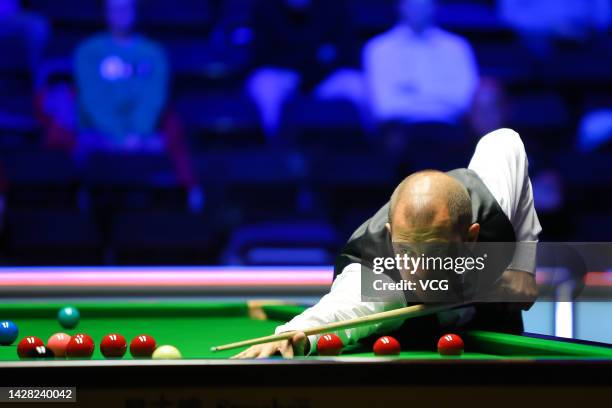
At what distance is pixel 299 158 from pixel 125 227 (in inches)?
44.6

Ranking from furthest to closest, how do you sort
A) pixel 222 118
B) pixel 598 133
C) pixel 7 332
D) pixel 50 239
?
pixel 598 133, pixel 222 118, pixel 50 239, pixel 7 332

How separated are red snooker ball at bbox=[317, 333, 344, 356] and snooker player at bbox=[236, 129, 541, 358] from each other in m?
0.03

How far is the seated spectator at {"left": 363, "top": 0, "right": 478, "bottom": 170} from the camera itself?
5637 millimetres

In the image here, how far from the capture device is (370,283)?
6.49ft

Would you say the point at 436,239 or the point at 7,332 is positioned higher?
the point at 436,239

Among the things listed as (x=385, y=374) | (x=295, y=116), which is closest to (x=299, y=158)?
(x=295, y=116)

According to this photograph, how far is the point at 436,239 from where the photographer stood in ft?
6.18

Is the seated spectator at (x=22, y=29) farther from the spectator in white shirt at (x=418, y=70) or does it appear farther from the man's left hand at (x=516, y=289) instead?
the man's left hand at (x=516, y=289)

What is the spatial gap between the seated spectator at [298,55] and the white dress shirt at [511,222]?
127 inches

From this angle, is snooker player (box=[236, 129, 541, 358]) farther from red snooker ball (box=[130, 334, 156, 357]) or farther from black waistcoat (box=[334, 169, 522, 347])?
red snooker ball (box=[130, 334, 156, 357])

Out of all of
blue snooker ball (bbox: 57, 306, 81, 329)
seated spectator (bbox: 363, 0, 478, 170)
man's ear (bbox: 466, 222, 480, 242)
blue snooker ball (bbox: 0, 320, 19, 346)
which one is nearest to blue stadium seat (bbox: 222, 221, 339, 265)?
seated spectator (bbox: 363, 0, 478, 170)

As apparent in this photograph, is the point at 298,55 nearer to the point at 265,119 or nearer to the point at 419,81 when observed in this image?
the point at 265,119

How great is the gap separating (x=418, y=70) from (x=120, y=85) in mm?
1863

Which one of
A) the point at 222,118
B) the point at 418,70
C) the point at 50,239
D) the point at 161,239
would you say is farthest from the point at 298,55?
the point at 50,239
